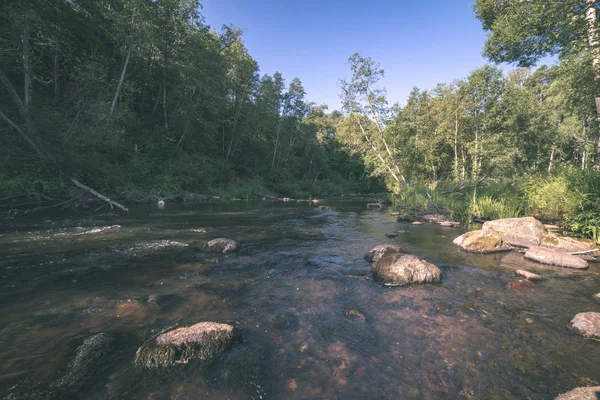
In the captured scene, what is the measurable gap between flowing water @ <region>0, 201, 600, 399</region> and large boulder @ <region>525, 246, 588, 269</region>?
28cm

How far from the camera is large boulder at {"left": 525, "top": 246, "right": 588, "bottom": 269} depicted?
5979 mm

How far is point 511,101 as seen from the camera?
2470 cm

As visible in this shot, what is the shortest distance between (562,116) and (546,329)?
49.5 m

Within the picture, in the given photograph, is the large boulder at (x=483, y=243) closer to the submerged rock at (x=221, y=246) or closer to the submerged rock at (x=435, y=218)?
the submerged rock at (x=435, y=218)

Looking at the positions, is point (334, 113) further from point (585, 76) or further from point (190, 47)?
point (585, 76)

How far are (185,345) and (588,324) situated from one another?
5305 mm

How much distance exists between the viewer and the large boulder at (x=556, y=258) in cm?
598

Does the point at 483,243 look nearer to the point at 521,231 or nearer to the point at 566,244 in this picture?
the point at 521,231

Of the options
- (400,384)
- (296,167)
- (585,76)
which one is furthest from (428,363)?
(296,167)

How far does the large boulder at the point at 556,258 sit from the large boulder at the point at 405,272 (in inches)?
129

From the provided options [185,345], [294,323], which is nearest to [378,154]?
[294,323]

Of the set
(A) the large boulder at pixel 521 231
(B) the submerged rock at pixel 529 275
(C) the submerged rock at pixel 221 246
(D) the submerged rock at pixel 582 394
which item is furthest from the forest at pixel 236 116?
(C) the submerged rock at pixel 221 246

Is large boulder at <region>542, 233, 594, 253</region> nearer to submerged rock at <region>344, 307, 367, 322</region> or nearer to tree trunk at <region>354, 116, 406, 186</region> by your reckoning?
submerged rock at <region>344, 307, 367, 322</region>

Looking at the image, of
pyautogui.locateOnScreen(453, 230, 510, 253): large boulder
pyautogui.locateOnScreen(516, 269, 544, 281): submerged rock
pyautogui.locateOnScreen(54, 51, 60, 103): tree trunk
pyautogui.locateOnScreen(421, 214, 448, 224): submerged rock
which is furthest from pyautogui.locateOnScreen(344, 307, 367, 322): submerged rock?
pyautogui.locateOnScreen(54, 51, 60, 103): tree trunk
